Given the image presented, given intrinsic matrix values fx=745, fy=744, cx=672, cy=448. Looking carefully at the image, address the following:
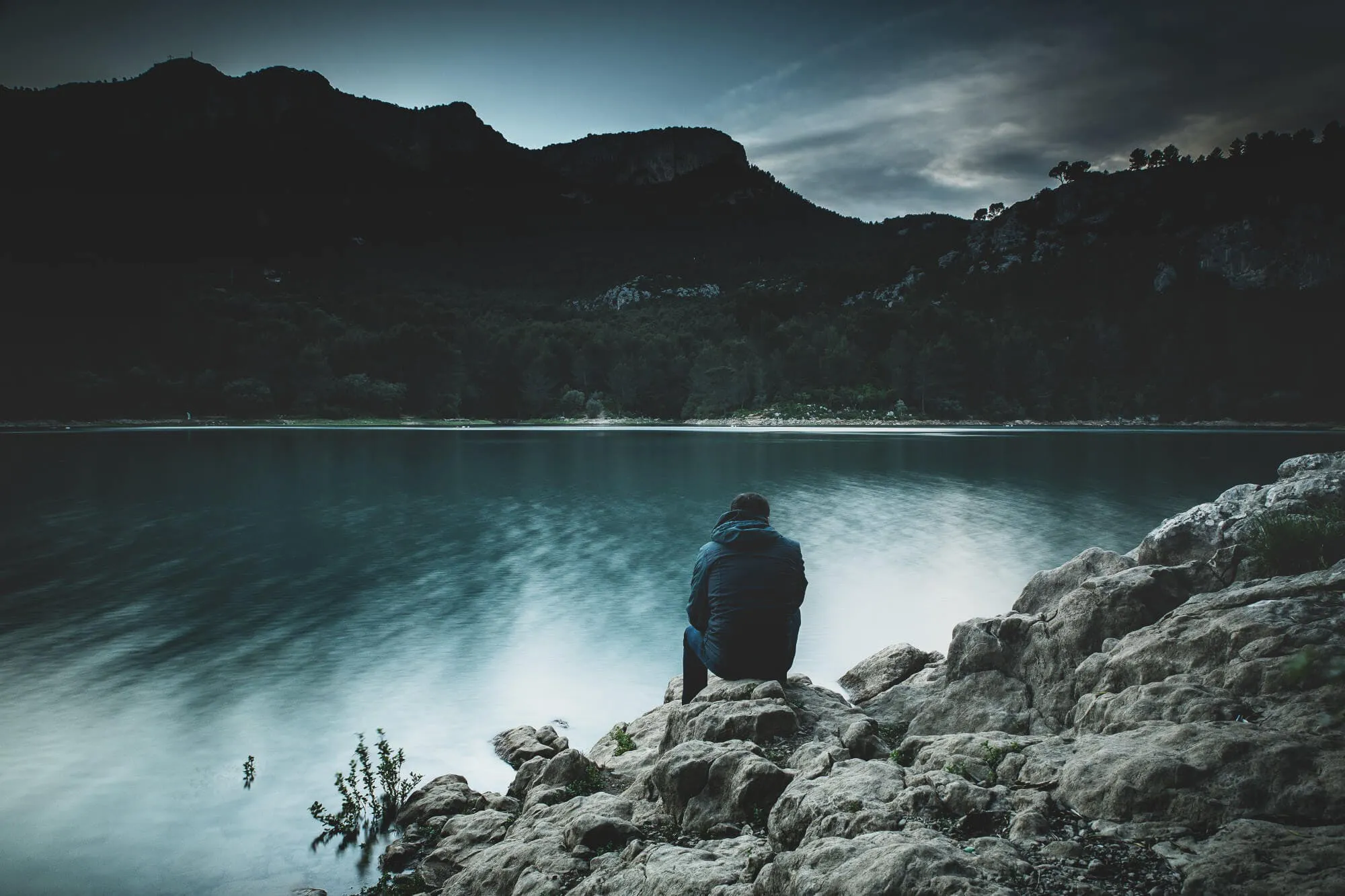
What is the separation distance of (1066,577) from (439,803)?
9.63 metres

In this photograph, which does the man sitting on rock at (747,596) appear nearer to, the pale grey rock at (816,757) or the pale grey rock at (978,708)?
the pale grey rock at (816,757)

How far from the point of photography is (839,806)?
16.7 feet

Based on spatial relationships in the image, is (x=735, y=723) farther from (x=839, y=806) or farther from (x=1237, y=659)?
(x=1237, y=659)

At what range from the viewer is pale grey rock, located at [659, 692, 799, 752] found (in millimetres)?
7258

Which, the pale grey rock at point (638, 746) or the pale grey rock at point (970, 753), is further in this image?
the pale grey rock at point (638, 746)

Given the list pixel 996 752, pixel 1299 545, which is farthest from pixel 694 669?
pixel 1299 545

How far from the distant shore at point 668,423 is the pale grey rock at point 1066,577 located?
12359 centimetres

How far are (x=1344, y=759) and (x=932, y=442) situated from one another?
89.6 metres

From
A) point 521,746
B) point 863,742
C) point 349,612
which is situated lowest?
point 349,612

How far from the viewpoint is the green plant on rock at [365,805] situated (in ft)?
25.0

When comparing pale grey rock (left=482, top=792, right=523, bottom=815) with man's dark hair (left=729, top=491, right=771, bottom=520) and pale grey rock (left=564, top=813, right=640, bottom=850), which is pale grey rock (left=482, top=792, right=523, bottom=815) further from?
man's dark hair (left=729, top=491, right=771, bottom=520)

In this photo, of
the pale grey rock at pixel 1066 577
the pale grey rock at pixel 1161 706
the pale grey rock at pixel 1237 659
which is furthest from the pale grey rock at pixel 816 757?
the pale grey rock at pixel 1066 577

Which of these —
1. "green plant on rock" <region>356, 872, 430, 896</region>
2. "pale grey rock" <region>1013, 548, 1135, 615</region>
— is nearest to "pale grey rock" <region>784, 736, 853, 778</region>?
"green plant on rock" <region>356, 872, 430, 896</region>

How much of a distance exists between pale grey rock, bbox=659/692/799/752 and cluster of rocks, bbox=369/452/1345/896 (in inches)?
1.1
